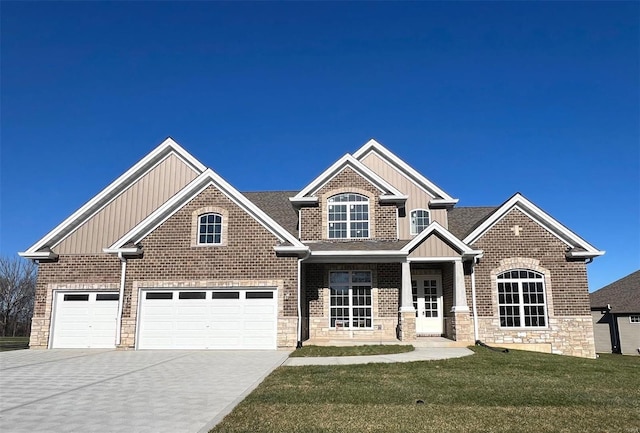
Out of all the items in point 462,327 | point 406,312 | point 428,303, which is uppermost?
point 428,303

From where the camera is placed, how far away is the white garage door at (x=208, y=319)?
16.0 metres

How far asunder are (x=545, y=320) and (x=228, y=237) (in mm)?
12107

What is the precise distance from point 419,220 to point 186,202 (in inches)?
383

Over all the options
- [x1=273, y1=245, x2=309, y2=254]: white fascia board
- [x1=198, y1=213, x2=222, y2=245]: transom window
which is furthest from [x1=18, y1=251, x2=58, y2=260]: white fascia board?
[x1=273, y1=245, x2=309, y2=254]: white fascia board

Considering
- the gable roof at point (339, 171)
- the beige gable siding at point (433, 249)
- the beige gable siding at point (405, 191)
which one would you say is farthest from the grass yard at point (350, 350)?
the gable roof at point (339, 171)

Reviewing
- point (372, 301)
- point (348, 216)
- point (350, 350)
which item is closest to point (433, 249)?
point (372, 301)

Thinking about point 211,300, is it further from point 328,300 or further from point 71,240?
point 71,240

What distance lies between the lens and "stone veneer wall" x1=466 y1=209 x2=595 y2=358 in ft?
57.2

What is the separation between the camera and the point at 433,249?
17312mm

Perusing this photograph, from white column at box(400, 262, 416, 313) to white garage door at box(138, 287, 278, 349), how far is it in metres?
4.65

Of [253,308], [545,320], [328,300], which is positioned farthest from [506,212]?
[253,308]

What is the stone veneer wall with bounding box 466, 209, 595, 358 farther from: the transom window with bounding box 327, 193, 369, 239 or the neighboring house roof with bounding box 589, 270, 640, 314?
the neighboring house roof with bounding box 589, 270, 640, 314

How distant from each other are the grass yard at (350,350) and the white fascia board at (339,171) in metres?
6.29

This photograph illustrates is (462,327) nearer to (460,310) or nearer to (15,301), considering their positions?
(460,310)
